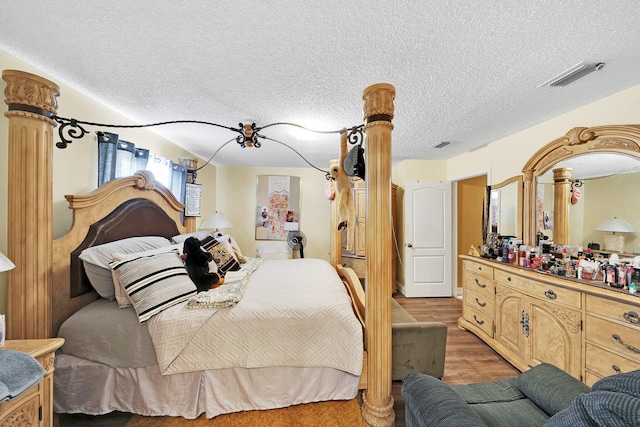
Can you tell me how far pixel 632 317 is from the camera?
4.57 ft

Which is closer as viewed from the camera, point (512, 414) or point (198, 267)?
point (512, 414)

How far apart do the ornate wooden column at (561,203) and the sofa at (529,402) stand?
5.09 ft

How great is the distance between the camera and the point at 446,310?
3.46 metres

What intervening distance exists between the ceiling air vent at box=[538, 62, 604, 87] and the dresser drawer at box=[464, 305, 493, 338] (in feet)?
6.99

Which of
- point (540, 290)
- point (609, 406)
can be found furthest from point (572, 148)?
point (609, 406)

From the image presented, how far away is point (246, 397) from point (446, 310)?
9.84ft

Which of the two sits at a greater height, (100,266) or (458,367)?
(100,266)

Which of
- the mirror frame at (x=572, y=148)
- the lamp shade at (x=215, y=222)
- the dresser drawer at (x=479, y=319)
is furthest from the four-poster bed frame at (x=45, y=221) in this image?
the lamp shade at (x=215, y=222)

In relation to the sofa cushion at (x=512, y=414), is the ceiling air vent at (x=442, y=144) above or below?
above

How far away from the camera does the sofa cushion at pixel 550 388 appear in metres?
1.04

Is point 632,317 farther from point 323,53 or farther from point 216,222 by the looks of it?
point 216,222

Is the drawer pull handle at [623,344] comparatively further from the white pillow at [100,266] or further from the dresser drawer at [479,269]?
the white pillow at [100,266]

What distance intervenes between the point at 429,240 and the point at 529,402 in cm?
300

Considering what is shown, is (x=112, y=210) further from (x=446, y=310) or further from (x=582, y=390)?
(x=446, y=310)
